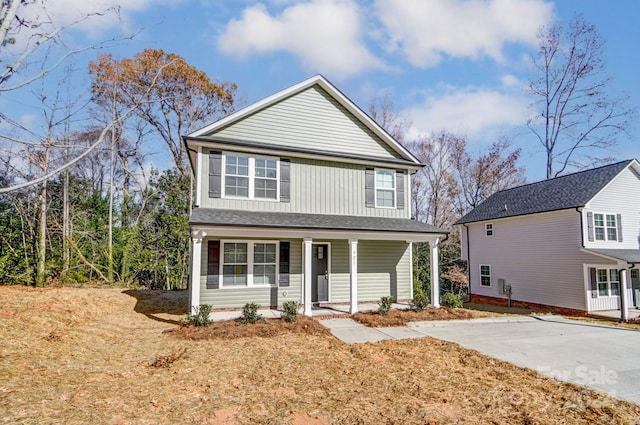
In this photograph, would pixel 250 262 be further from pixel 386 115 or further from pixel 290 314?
pixel 386 115

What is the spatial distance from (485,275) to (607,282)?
5.71 m

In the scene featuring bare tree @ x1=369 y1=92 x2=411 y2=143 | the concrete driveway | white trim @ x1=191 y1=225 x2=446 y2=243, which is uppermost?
bare tree @ x1=369 y1=92 x2=411 y2=143

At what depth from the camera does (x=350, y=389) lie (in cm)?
473

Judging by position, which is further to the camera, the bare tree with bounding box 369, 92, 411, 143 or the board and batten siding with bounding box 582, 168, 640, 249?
the bare tree with bounding box 369, 92, 411, 143

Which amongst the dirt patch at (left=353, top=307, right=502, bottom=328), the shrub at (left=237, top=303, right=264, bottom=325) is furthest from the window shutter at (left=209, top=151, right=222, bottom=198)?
the dirt patch at (left=353, top=307, right=502, bottom=328)

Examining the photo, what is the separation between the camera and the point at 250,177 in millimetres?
10906

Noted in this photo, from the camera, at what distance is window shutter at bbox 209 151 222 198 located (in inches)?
411

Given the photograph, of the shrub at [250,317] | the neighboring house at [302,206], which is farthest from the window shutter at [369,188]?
the shrub at [250,317]

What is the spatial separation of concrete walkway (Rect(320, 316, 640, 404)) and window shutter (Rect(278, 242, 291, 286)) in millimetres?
2033

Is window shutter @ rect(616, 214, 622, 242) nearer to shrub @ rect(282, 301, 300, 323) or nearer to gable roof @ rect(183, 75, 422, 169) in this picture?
gable roof @ rect(183, 75, 422, 169)

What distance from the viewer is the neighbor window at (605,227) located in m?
15.1

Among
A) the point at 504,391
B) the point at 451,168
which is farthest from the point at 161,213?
the point at 451,168

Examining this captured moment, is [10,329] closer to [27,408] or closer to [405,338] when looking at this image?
[27,408]

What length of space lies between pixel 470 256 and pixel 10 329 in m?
21.0
